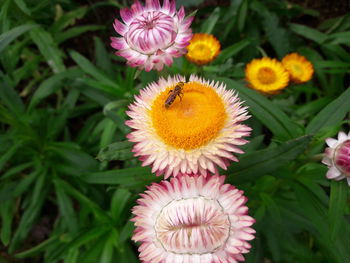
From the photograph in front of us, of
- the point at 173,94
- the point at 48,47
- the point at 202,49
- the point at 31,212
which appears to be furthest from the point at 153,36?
the point at 31,212

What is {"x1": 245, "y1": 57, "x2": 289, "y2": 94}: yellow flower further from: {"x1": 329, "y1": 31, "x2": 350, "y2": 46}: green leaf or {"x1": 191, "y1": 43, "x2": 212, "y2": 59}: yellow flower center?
{"x1": 329, "y1": 31, "x2": 350, "y2": 46}: green leaf

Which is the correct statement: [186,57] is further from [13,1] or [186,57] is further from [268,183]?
[13,1]

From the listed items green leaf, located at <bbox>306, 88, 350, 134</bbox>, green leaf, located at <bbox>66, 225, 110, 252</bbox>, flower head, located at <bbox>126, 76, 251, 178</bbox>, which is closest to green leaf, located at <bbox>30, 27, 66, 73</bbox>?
green leaf, located at <bbox>66, 225, 110, 252</bbox>

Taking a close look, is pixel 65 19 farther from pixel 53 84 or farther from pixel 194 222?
pixel 194 222

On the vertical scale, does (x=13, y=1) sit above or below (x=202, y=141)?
above

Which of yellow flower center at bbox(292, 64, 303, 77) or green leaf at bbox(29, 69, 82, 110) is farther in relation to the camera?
green leaf at bbox(29, 69, 82, 110)

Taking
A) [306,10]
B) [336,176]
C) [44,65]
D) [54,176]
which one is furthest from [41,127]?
[306,10]

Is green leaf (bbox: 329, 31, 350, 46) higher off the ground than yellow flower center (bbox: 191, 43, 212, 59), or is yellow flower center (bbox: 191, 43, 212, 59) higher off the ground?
green leaf (bbox: 329, 31, 350, 46)
